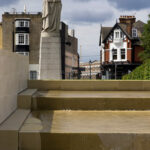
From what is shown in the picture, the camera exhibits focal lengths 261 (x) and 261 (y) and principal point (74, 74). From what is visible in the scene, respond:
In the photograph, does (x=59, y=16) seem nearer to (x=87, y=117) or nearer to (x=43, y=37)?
(x=43, y=37)

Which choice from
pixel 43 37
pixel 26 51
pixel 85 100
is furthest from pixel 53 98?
pixel 26 51

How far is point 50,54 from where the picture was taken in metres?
15.3

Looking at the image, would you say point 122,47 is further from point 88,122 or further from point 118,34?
A: point 88,122

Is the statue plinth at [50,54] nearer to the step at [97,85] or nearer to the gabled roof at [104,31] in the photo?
the step at [97,85]

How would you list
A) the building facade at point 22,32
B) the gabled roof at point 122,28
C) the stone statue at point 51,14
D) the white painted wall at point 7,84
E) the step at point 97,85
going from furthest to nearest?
the building facade at point 22,32, the gabled roof at point 122,28, the stone statue at point 51,14, the step at point 97,85, the white painted wall at point 7,84

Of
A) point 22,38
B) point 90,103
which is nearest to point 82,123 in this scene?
point 90,103

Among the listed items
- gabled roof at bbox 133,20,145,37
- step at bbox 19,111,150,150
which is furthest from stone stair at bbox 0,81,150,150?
gabled roof at bbox 133,20,145,37

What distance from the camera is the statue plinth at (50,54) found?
603 inches

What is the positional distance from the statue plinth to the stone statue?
0.46m

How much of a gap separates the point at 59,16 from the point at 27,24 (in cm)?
3786

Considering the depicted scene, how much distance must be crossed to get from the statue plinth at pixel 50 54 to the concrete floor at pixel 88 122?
904 centimetres

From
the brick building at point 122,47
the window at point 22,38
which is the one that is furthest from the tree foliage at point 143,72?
the window at point 22,38

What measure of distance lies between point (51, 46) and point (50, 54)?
475 mm

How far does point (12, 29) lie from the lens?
51781 millimetres
